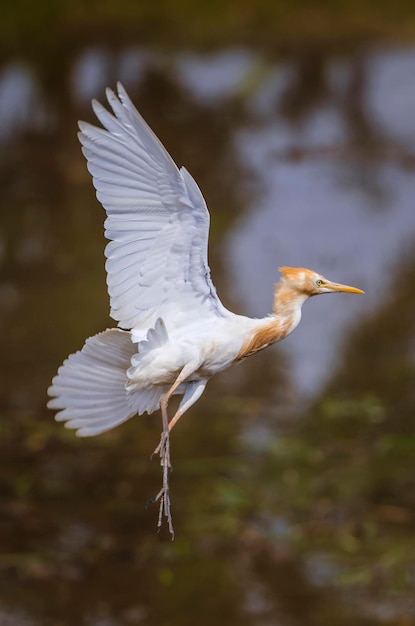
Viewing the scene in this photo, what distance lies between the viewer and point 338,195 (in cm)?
1288

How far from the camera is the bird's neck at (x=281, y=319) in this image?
14.8ft

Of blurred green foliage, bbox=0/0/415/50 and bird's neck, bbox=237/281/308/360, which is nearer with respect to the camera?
bird's neck, bbox=237/281/308/360

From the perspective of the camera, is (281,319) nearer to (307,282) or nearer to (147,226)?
(307,282)

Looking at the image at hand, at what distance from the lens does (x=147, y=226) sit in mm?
4324

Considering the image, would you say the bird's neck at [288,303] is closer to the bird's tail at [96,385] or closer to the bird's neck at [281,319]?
the bird's neck at [281,319]

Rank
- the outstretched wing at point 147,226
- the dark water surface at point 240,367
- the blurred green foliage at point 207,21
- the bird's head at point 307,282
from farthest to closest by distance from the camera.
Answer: the blurred green foliage at point 207,21
the dark water surface at point 240,367
the bird's head at point 307,282
the outstretched wing at point 147,226

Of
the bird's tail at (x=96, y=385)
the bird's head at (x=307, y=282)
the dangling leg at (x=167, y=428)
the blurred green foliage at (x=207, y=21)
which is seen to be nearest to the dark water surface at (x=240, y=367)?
the blurred green foliage at (x=207, y=21)

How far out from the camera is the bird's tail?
4570mm

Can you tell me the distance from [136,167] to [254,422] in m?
6.19

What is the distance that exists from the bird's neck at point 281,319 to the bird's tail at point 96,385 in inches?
17.4

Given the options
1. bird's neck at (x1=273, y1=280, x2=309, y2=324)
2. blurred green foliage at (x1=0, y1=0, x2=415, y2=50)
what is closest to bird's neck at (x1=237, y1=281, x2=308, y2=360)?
bird's neck at (x1=273, y1=280, x2=309, y2=324)

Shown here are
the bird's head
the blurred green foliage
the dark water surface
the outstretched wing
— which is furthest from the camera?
the blurred green foliage

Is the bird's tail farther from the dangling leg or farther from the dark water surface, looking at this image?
the dark water surface

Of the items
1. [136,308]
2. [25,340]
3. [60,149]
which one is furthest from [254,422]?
[136,308]
